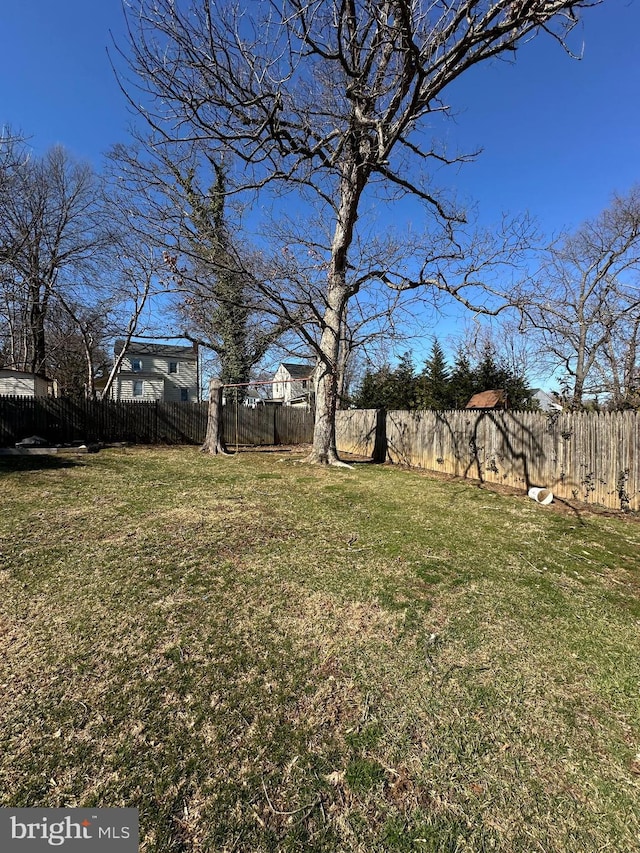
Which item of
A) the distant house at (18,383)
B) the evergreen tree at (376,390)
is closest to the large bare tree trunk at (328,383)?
the evergreen tree at (376,390)

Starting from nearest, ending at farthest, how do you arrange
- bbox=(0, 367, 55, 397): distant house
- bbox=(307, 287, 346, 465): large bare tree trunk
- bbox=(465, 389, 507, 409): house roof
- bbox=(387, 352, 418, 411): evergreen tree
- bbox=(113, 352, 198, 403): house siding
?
1. bbox=(307, 287, 346, 465): large bare tree trunk
2. bbox=(465, 389, 507, 409): house roof
3. bbox=(0, 367, 55, 397): distant house
4. bbox=(387, 352, 418, 411): evergreen tree
5. bbox=(113, 352, 198, 403): house siding

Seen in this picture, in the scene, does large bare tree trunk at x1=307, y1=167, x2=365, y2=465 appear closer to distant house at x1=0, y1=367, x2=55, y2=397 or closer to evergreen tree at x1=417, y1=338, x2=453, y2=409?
evergreen tree at x1=417, y1=338, x2=453, y2=409

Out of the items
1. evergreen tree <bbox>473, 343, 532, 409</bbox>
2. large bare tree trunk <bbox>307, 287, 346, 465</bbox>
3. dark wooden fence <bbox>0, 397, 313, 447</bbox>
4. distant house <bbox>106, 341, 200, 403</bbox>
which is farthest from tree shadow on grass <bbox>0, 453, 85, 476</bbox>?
distant house <bbox>106, 341, 200, 403</bbox>

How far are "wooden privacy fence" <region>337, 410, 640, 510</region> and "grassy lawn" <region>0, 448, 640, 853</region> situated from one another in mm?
2222

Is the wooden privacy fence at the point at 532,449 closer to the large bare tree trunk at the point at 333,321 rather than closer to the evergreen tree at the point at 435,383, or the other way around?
the large bare tree trunk at the point at 333,321

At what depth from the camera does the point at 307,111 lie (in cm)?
630

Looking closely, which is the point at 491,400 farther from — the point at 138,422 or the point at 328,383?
the point at 138,422

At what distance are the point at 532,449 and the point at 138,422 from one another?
1223 centimetres

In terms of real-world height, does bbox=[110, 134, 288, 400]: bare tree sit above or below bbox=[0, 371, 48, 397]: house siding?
above

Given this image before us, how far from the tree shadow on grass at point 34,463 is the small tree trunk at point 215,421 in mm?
3546

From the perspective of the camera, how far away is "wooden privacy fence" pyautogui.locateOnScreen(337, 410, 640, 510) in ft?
17.9

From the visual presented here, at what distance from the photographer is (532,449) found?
684 cm

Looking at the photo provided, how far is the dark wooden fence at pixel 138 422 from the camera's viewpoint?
1164cm

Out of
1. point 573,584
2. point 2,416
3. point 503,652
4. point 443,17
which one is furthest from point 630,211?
point 2,416
